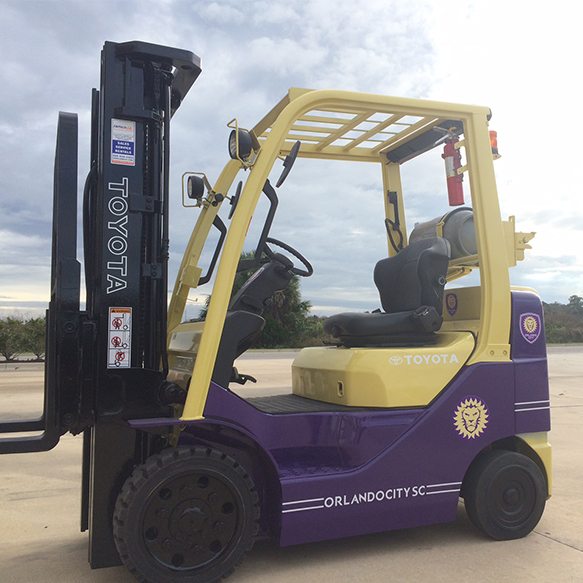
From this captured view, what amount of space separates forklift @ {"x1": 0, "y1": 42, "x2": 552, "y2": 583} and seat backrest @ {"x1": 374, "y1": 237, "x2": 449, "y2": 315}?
0.02m

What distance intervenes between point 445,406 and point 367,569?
3.64ft

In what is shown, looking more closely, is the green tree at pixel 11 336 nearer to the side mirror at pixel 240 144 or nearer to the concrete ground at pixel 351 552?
the concrete ground at pixel 351 552

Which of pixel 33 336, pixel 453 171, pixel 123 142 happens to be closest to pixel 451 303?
pixel 453 171

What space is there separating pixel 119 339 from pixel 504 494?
2.71m

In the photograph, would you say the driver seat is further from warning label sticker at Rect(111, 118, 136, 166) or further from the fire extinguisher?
warning label sticker at Rect(111, 118, 136, 166)

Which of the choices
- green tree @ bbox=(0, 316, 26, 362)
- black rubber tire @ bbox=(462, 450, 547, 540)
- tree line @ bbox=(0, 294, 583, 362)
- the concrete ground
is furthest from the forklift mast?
green tree @ bbox=(0, 316, 26, 362)

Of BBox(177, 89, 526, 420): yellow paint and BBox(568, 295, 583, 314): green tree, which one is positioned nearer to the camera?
BBox(177, 89, 526, 420): yellow paint

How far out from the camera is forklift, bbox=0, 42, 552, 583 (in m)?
3.50

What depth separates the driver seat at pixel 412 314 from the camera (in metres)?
4.29

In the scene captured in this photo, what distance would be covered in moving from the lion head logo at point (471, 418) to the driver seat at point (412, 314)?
1.72ft

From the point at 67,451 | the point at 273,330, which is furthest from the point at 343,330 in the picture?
the point at 273,330

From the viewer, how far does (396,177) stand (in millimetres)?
5426

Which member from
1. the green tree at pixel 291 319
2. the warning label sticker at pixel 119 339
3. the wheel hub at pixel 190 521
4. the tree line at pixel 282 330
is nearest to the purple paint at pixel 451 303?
the wheel hub at pixel 190 521

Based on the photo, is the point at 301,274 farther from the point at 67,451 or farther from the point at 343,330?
the point at 67,451
